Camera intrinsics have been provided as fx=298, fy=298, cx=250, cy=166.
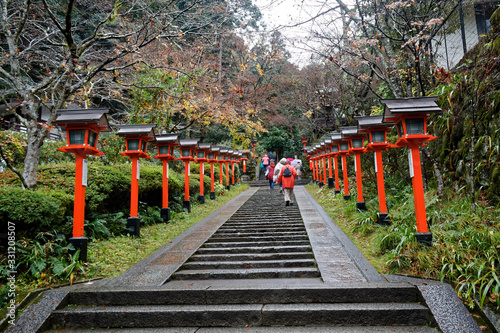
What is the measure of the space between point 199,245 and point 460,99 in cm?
707

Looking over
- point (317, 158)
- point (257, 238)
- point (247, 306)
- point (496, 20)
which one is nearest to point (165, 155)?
point (257, 238)

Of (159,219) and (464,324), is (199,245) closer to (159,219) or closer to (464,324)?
(159,219)

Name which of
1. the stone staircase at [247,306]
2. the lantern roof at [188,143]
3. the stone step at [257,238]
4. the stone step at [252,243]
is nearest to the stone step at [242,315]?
the stone staircase at [247,306]

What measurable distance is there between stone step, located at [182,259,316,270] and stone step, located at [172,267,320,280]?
24cm

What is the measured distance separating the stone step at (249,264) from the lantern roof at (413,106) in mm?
3033

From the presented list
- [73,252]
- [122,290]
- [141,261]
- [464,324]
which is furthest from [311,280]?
[73,252]

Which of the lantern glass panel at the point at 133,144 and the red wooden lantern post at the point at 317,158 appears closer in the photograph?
the lantern glass panel at the point at 133,144

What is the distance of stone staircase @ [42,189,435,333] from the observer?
3684 mm

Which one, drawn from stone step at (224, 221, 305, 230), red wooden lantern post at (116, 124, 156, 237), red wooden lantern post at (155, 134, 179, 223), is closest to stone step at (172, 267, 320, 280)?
red wooden lantern post at (116, 124, 156, 237)

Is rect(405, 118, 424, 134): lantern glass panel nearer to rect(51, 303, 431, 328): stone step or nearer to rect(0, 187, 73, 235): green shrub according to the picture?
rect(51, 303, 431, 328): stone step

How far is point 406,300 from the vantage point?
154 inches

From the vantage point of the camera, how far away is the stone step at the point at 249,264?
208 inches

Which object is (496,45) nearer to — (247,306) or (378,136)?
(378,136)

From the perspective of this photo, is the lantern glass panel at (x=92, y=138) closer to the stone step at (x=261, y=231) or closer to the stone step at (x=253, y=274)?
the stone step at (x=253, y=274)
